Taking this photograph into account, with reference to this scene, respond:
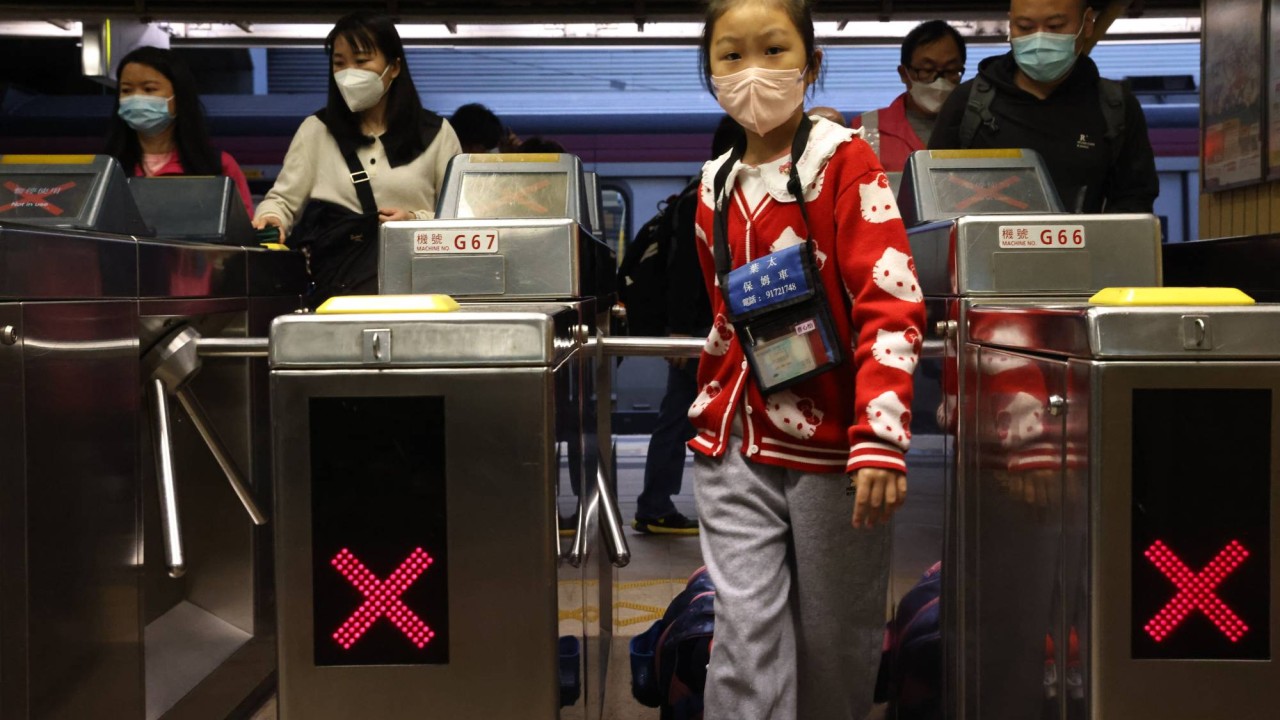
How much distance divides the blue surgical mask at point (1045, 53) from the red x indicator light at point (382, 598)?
1.87 m

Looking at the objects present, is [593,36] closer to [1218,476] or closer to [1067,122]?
[1067,122]

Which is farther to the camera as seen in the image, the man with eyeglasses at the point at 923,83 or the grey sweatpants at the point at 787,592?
the man with eyeglasses at the point at 923,83

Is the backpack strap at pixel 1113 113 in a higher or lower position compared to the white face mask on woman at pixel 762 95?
higher

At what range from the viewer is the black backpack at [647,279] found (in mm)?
4656

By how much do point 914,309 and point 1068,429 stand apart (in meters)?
0.25

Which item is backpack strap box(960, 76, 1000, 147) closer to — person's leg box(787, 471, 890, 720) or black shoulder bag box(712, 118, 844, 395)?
black shoulder bag box(712, 118, 844, 395)

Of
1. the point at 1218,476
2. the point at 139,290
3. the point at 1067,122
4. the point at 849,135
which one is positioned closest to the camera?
the point at 1218,476

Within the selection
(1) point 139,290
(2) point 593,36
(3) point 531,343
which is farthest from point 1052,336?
(2) point 593,36

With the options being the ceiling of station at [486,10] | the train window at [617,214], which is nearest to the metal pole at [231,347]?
the ceiling of station at [486,10]

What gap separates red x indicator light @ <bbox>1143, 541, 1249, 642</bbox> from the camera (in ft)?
4.71

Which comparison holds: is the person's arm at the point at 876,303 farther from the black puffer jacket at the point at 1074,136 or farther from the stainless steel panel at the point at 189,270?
the stainless steel panel at the point at 189,270

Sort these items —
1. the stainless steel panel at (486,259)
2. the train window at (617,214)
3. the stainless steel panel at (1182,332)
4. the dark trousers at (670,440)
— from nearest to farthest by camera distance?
the stainless steel panel at (1182,332) → the stainless steel panel at (486,259) → the dark trousers at (670,440) → the train window at (617,214)

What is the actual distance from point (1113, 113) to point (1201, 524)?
156 cm

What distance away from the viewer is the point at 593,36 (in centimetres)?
479
